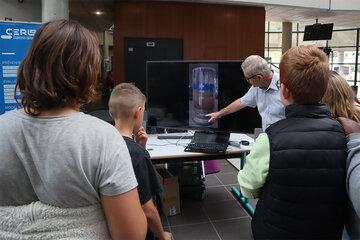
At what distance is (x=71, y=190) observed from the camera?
0.77 metres

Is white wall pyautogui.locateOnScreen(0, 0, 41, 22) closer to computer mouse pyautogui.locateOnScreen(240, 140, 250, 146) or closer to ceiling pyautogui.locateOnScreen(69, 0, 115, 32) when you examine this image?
ceiling pyautogui.locateOnScreen(69, 0, 115, 32)

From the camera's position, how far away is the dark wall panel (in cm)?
648

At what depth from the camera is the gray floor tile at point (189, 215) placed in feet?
9.57

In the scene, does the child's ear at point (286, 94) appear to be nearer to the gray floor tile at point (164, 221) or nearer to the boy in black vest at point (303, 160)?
the boy in black vest at point (303, 160)

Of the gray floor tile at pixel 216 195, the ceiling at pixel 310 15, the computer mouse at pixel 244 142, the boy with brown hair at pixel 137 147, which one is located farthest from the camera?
the ceiling at pixel 310 15

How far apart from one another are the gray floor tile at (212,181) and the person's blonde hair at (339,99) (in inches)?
106

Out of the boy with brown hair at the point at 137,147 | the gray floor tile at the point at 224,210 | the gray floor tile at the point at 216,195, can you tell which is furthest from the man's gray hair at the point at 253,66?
the gray floor tile at the point at 216,195

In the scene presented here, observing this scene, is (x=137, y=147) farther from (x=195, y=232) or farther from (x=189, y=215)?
(x=189, y=215)

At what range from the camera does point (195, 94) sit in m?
2.59

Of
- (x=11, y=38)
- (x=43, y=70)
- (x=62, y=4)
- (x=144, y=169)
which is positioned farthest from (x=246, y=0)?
(x=43, y=70)

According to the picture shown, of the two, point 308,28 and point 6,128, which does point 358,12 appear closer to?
point 308,28

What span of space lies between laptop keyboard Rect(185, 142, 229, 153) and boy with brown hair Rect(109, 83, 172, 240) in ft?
2.85

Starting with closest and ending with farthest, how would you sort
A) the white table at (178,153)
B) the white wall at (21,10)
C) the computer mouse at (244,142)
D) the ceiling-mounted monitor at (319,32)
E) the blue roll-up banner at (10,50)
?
the white table at (178,153)
the computer mouse at (244,142)
the blue roll-up banner at (10,50)
the white wall at (21,10)
the ceiling-mounted monitor at (319,32)

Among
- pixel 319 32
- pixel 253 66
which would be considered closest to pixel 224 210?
pixel 253 66
